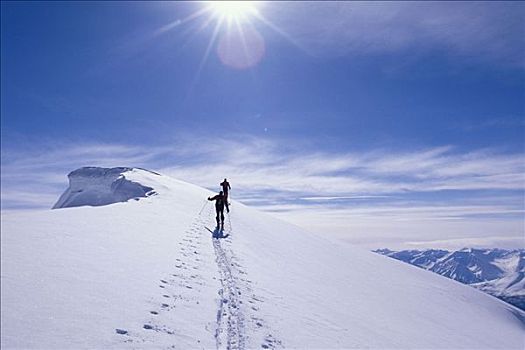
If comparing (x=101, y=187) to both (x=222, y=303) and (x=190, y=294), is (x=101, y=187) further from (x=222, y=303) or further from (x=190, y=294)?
(x=222, y=303)

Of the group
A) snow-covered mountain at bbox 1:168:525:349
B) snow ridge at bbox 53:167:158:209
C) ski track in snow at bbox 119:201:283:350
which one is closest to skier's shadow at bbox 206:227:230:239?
snow-covered mountain at bbox 1:168:525:349

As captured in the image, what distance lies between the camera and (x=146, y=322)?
8.50 m

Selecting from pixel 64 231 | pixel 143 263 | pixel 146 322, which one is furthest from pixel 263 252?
pixel 146 322

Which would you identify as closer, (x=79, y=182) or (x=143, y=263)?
(x=143, y=263)

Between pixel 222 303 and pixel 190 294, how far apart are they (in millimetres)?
1062

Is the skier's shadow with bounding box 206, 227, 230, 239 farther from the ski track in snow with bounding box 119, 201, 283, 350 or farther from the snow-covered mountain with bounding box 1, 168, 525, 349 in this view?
the ski track in snow with bounding box 119, 201, 283, 350

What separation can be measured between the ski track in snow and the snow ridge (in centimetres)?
2113

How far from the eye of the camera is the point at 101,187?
160 feet

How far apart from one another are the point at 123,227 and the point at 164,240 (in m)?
2.27

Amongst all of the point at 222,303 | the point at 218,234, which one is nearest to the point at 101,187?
the point at 218,234

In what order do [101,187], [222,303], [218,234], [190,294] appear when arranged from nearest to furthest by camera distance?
1. [222,303]
2. [190,294]
3. [218,234]
4. [101,187]

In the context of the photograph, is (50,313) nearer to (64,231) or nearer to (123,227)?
(64,231)

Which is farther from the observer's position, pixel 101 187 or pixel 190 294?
pixel 101 187

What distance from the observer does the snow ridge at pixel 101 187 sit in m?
37.4
